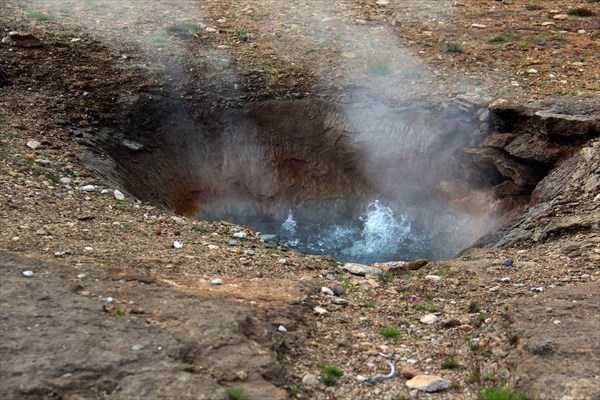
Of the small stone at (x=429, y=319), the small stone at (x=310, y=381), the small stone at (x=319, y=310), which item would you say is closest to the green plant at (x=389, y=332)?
the small stone at (x=429, y=319)

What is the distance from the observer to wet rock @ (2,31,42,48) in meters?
8.93

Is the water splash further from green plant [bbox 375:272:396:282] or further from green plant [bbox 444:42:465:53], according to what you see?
green plant [bbox 375:272:396:282]

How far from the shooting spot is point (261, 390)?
12.9 feet

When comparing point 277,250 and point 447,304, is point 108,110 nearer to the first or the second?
point 277,250

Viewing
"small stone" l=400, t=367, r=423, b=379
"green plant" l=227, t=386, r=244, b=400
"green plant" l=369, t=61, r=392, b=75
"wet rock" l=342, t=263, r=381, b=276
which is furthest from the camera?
"green plant" l=369, t=61, r=392, b=75

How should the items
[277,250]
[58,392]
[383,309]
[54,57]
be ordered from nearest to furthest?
[58,392], [383,309], [277,250], [54,57]

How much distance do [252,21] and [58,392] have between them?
294 inches

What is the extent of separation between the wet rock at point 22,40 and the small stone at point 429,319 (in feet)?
20.3

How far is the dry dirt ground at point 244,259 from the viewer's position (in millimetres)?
4082

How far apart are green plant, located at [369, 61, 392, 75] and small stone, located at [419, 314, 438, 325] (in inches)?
178

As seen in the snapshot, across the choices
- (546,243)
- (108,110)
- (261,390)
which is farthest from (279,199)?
(261,390)

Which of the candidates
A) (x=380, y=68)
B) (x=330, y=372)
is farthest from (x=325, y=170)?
(x=330, y=372)

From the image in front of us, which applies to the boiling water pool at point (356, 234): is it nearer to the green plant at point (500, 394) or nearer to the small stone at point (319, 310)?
the small stone at point (319, 310)

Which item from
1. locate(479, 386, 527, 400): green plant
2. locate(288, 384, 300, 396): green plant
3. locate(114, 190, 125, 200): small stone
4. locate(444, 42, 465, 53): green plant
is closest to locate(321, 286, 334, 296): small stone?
locate(288, 384, 300, 396): green plant
